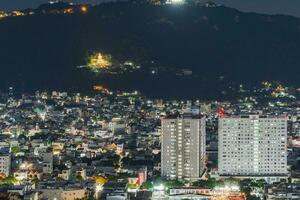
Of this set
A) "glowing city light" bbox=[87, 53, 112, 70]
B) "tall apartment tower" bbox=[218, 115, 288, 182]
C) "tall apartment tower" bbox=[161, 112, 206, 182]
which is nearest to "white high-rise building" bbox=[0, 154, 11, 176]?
"tall apartment tower" bbox=[161, 112, 206, 182]

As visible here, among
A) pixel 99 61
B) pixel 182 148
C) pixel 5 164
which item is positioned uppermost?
pixel 99 61

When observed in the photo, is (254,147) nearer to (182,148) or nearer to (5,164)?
(182,148)

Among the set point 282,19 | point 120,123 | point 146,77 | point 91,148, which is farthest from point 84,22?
point 91,148

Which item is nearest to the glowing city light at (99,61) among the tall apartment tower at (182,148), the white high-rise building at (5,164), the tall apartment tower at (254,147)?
the tall apartment tower at (254,147)

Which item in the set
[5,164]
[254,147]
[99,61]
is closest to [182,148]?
[254,147]

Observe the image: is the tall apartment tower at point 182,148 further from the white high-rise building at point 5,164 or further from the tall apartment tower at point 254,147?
the white high-rise building at point 5,164

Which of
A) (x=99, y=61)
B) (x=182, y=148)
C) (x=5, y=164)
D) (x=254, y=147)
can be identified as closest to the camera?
(x=5, y=164)
